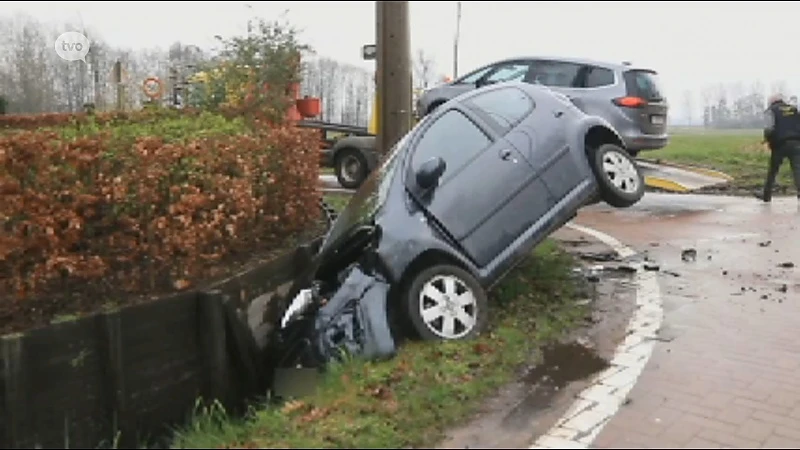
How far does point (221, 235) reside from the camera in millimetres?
6539

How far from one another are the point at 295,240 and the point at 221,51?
18.3 feet

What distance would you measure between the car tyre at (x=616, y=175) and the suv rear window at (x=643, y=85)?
4.93 m

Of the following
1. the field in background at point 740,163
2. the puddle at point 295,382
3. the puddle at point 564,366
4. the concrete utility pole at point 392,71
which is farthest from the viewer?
the field in background at point 740,163

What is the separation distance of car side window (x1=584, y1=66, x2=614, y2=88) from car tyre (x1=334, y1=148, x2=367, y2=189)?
376 cm

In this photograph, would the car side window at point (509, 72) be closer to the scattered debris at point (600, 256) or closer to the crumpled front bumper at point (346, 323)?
the scattered debris at point (600, 256)

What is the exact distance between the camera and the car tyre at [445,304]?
18.2 ft

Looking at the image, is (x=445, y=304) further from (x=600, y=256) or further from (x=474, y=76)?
(x=474, y=76)

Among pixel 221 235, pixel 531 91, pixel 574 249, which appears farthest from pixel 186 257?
pixel 574 249

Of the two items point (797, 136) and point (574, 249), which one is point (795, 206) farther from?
point (574, 249)

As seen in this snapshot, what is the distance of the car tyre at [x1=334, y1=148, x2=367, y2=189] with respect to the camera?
44.1ft

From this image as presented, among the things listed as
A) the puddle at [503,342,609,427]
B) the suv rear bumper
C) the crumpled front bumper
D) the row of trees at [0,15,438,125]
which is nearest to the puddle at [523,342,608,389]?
the puddle at [503,342,609,427]

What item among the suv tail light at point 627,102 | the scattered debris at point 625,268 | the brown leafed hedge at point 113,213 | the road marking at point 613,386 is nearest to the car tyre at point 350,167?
the suv tail light at point 627,102

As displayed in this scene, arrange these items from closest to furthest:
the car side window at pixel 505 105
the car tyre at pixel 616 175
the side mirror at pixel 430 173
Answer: the side mirror at pixel 430 173 < the car side window at pixel 505 105 < the car tyre at pixel 616 175

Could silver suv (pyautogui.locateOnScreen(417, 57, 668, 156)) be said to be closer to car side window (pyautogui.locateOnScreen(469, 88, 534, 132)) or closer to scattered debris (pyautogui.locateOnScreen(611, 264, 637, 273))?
scattered debris (pyautogui.locateOnScreen(611, 264, 637, 273))
